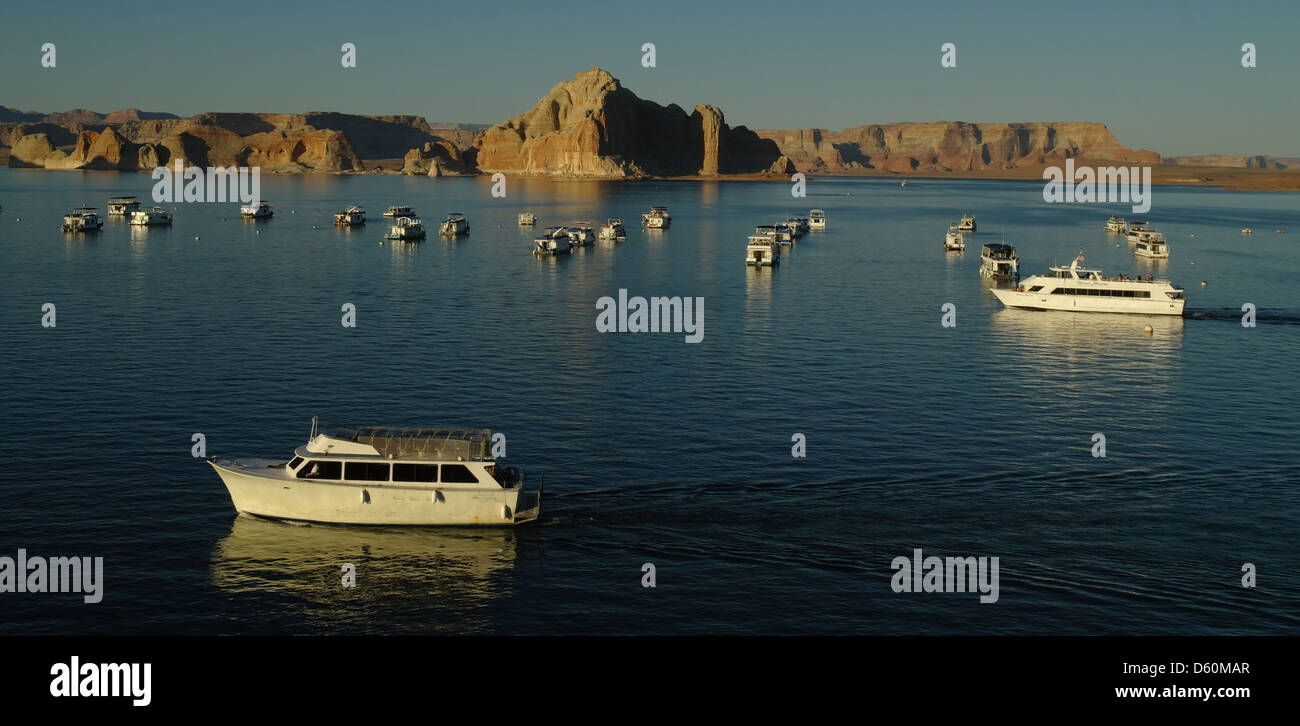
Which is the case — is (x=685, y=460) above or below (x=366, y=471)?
below

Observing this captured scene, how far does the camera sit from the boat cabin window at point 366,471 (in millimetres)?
Answer: 49781

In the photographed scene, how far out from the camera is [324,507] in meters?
50.2

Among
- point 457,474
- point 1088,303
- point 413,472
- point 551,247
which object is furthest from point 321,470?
point 551,247

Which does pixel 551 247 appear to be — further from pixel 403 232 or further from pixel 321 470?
pixel 321 470

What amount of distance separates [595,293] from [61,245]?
327ft

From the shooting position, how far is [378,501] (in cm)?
4981

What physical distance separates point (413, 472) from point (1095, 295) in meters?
92.7

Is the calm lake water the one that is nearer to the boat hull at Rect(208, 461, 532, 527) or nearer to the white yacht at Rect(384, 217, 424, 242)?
the boat hull at Rect(208, 461, 532, 527)

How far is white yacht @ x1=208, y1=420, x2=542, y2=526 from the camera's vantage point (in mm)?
49656

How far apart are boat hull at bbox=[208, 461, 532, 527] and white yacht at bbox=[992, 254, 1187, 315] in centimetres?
8771

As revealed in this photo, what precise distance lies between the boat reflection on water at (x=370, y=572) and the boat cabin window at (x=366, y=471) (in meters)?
2.28

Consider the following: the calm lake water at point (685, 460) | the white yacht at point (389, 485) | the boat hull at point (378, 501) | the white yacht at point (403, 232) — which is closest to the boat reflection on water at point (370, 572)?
the calm lake water at point (685, 460)

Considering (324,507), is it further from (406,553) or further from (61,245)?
(61,245)

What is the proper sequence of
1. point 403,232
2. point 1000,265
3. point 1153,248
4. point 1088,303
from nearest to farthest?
point 1088,303 → point 1000,265 → point 1153,248 → point 403,232
